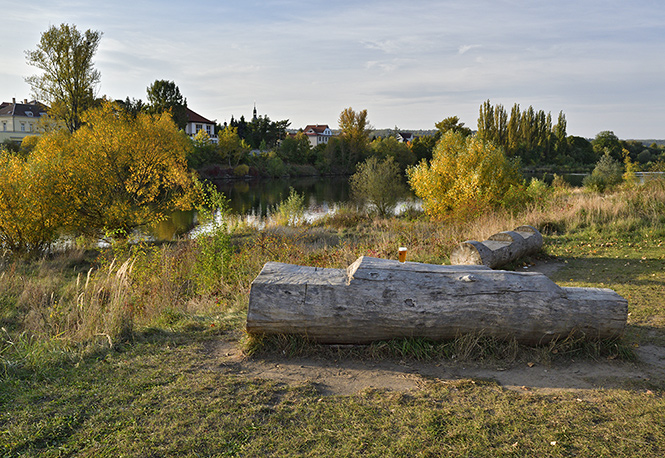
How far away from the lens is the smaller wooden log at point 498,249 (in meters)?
Result: 8.36

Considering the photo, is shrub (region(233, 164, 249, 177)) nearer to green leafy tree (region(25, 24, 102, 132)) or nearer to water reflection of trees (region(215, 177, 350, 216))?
water reflection of trees (region(215, 177, 350, 216))

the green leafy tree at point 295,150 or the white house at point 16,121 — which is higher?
the white house at point 16,121

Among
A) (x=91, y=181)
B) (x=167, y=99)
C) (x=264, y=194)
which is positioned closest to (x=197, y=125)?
(x=167, y=99)

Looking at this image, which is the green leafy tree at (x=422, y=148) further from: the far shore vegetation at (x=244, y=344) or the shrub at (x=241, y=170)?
the far shore vegetation at (x=244, y=344)

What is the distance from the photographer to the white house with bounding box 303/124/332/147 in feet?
339

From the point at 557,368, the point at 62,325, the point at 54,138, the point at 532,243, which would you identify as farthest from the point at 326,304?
the point at 54,138

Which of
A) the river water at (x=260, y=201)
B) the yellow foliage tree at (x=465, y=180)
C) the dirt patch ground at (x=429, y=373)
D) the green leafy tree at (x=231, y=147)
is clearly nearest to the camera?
the dirt patch ground at (x=429, y=373)

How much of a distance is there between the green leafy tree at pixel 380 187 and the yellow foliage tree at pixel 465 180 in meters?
6.23

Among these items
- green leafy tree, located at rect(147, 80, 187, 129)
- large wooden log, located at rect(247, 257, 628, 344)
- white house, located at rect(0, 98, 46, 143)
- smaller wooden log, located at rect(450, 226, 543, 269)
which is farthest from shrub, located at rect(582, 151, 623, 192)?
white house, located at rect(0, 98, 46, 143)

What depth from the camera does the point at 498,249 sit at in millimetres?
8586

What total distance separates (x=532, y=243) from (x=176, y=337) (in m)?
7.43

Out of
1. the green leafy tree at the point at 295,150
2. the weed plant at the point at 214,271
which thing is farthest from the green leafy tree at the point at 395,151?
the weed plant at the point at 214,271

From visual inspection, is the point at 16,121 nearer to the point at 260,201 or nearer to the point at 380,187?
the point at 260,201

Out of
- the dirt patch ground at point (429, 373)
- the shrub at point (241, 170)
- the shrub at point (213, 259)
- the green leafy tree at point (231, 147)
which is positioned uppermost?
the green leafy tree at point (231, 147)
